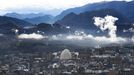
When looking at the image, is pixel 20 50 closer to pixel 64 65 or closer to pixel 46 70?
pixel 64 65

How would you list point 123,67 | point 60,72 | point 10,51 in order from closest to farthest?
point 60,72
point 123,67
point 10,51

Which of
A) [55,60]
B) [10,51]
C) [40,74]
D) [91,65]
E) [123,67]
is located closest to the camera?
[40,74]

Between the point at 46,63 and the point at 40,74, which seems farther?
the point at 46,63

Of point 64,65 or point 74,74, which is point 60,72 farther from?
point 64,65

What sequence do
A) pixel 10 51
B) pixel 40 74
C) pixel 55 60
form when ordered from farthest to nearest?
pixel 10 51 → pixel 55 60 → pixel 40 74

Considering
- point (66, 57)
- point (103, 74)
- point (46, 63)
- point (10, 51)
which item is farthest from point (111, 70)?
point (10, 51)

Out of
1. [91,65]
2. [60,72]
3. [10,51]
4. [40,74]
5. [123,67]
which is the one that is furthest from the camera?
[10,51]

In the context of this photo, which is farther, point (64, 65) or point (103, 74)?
point (64, 65)

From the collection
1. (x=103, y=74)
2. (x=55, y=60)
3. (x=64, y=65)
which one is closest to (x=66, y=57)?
(x=55, y=60)

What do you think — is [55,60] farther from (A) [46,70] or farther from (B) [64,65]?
(A) [46,70]
